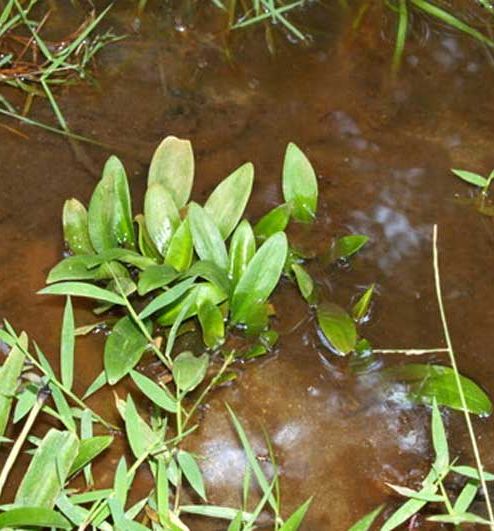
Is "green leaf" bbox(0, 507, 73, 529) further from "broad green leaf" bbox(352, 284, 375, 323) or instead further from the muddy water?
"broad green leaf" bbox(352, 284, 375, 323)

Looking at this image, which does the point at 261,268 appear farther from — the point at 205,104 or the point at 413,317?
the point at 205,104

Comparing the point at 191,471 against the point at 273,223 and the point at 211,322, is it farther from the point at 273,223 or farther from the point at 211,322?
the point at 273,223

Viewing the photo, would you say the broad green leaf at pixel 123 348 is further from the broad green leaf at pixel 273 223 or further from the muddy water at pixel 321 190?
the broad green leaf at pixel 273 223

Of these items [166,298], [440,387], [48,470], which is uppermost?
[166,298]

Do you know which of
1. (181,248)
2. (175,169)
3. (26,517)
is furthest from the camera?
(175,169)

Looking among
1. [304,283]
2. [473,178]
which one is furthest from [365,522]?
[473,178]

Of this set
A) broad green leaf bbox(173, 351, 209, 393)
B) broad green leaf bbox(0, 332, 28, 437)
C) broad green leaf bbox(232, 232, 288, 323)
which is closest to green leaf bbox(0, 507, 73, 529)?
broad green leaf bbox(0, 332, 28, 437)

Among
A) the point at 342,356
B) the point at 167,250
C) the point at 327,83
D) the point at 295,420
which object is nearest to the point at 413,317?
the point at 342,356
